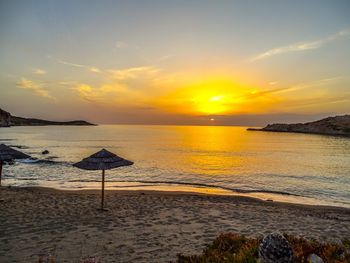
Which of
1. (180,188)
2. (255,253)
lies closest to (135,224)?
(255,253)

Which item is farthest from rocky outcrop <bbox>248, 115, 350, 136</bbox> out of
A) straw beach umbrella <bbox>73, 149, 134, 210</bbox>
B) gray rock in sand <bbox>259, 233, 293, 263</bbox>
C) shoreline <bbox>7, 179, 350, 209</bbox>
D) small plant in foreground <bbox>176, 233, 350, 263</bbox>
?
gray rock in sand <bbox>259, 233, 293, 263</bbox>

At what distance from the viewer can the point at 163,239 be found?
10828 mm

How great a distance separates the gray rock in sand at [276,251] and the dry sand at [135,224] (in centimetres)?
429

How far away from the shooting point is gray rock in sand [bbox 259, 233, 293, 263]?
5.20 metres

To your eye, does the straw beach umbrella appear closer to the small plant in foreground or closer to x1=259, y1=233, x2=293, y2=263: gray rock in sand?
the small plant in foreground

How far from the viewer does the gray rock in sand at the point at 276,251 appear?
5.20 metres

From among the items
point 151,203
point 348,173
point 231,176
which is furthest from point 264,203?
point 348,173

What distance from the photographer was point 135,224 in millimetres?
12789

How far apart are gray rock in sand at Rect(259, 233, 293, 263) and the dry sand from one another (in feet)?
14.1

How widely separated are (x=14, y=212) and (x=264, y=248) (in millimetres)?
13060

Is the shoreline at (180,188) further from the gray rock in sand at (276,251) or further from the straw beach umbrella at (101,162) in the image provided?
the gray rock in sand at (276,251)

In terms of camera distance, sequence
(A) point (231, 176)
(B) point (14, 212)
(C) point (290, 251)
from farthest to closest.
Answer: (A) point (231, 176)
(B) point (14, 212)
(C) point (290, 251)

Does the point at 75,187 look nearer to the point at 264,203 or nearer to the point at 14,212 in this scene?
the point at 14,212

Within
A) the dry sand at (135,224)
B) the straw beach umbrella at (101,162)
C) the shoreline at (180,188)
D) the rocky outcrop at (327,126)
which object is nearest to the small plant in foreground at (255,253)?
the dry sand at (135,224)
